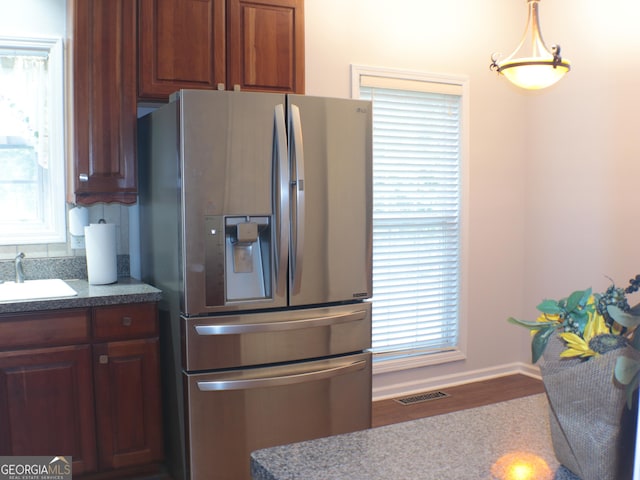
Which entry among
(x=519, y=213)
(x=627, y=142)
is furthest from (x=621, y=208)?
(x=519, y=213)

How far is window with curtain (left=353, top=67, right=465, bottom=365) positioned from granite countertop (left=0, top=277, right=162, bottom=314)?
163 cm

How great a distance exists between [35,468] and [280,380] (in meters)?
1.06

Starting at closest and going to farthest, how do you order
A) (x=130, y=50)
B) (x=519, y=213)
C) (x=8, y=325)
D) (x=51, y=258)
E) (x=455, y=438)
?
1. (x=455, y=438)
2. (x=8, y=325)
3. (x=130, y=50)
4. (x=51, y=258)
5. (x=519, y=213)

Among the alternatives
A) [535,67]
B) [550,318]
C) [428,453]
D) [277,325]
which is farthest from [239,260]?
[550,318]

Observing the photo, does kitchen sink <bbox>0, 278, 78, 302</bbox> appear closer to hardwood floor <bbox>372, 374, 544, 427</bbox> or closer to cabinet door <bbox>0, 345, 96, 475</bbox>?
cabinet door <bbox>0, 345, 96, 475</bbox>

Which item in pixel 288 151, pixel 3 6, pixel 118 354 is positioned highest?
pixel 3 6

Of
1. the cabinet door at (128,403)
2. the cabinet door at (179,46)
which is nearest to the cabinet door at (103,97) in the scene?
the cabinet door at (179,46)

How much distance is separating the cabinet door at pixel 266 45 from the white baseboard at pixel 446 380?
77.6 inches

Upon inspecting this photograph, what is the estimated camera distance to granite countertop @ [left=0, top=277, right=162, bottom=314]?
2.53m

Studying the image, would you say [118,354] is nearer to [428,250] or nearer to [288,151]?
[288,151]

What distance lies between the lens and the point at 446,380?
436 cm

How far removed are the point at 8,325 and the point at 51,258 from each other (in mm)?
732

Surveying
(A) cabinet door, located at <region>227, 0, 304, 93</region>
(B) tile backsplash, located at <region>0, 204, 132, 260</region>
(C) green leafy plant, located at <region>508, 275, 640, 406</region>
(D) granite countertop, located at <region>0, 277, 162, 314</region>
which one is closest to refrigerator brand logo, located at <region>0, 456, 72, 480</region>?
(D) granite countertop, located at <region>0, 277, 162, 314</region>

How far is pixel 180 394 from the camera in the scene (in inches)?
108
